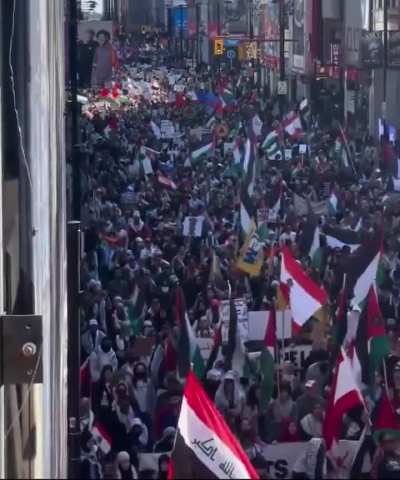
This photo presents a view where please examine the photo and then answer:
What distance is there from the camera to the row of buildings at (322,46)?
40844 mm

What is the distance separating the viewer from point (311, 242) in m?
19.3

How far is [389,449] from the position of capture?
10.6 meters

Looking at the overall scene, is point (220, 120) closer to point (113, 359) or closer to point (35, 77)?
point (113, 359)

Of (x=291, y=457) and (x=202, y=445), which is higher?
(x=202, y=445)

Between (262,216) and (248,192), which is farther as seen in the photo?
(248,192)

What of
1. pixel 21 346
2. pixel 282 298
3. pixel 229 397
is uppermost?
pixel 21 346

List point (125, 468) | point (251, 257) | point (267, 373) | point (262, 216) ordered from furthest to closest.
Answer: point (262, 216) < point (251, 257) < point (267, 373) < point (125, 468)

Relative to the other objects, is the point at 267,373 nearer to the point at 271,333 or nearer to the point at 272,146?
the point at 271,333

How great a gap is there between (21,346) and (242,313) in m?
6.57

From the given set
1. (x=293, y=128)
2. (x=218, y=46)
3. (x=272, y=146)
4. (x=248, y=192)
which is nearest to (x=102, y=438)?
(x=248, y=192)

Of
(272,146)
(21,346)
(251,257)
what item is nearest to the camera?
(21,346)

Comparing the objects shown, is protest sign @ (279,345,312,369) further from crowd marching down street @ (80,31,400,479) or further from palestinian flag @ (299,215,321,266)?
palestinian flag @ (299,215,321,266)

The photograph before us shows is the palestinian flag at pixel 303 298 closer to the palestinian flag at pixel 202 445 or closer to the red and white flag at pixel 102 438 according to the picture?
the red and white flag at pixel 102 438

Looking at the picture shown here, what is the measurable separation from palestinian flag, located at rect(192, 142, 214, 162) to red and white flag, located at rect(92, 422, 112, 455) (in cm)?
1991
